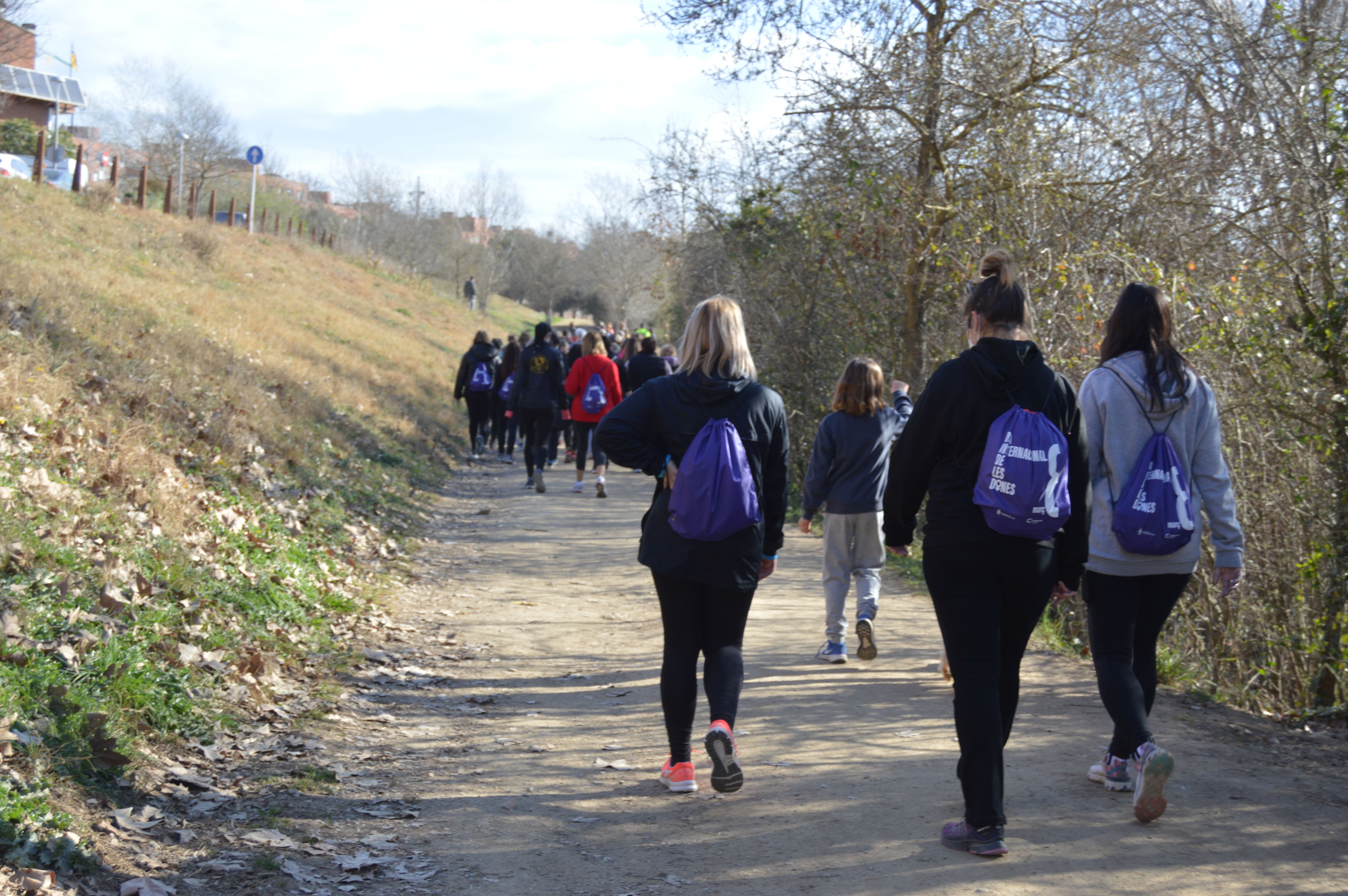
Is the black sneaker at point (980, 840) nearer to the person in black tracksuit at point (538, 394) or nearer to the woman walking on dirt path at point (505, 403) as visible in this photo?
the person in black tracksuit at point (538, 394)

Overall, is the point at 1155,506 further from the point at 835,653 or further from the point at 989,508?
the point at 835,653

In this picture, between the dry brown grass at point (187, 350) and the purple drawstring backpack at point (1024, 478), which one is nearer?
the purple drawstring backpack at point (1024, 478)

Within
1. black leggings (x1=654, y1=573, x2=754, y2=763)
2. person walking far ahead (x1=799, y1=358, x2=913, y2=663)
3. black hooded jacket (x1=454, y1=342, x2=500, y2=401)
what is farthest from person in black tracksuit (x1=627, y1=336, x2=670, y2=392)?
black leggings (x1=654, y1=573, x2=754, y2=763)

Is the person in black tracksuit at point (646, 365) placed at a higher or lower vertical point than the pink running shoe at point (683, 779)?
higher

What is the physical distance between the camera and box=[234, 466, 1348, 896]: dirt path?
3.63 m

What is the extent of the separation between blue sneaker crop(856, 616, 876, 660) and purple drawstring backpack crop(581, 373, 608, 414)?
7.01 meters

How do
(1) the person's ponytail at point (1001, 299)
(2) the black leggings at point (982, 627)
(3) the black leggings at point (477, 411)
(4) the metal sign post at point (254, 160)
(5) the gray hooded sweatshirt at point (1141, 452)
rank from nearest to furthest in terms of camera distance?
1. (2) the black leggings at point (982, 627)
2. (1) the person's ponytail at point (1001, 299)
3. (5) the gray hooded sweatshirt at point (1141, 452)
4. (3) the black leggings at point (477, 411)
5. (4) the metal sign post at point (254, 160)

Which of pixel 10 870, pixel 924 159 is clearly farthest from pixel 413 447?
pixel 10 870

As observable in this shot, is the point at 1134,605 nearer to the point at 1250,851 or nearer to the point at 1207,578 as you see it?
the point at 1250,851

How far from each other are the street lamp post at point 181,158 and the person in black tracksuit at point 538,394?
20022 mm

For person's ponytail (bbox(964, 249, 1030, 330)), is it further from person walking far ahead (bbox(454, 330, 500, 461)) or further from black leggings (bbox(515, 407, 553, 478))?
person walking far ahead (bbox(454, 330, 500, 461))

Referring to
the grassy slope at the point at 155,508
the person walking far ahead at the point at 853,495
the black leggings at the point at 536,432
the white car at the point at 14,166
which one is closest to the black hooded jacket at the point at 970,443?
the person walking far ahead at the point at 853,495

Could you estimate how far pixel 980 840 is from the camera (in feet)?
12.0

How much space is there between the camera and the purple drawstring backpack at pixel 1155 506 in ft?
13.0
